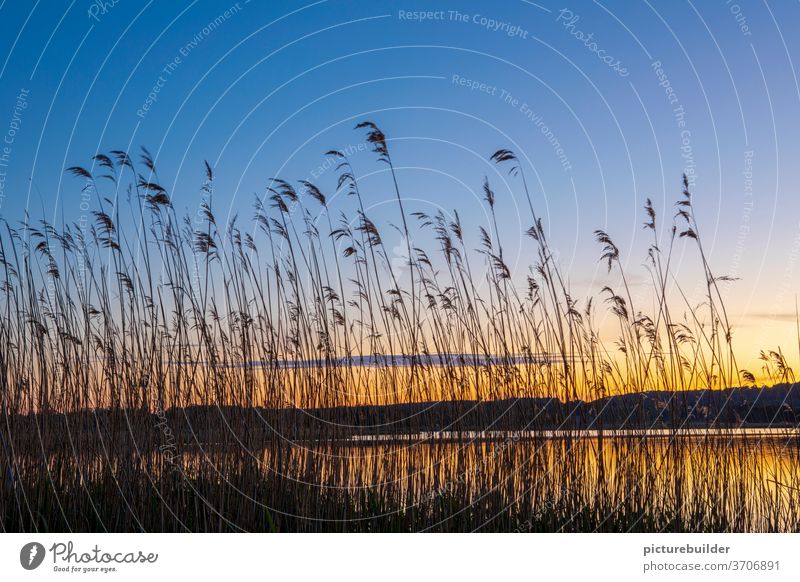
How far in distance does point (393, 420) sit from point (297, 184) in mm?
1724

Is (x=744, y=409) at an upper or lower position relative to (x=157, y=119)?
lower

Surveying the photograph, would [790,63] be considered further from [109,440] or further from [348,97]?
[109,440]

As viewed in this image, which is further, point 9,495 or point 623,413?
point 623,413

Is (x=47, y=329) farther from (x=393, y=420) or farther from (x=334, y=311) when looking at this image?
(x=393, y=420)

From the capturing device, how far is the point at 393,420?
484cm

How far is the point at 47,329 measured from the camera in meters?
4.94

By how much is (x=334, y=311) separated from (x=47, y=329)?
1990mm

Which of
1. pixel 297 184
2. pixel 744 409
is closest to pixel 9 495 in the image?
pixel 297 184
